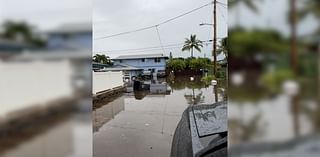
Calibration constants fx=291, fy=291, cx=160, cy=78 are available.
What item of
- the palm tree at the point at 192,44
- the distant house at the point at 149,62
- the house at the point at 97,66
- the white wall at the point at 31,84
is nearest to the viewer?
the white wall at the point at 31,84

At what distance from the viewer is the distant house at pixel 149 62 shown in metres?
2.28

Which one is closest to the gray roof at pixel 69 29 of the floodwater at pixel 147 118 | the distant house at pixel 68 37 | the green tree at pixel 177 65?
the distant house at pixel 68 37

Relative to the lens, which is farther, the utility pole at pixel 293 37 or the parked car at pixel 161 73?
the parked car at pixel 161 73

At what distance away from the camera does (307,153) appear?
56 centimetres

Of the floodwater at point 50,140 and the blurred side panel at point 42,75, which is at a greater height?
the blurred side panel at point 42,75

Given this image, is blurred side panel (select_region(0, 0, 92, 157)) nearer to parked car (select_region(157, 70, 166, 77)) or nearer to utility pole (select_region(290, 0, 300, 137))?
utility pole (select_region(290, 0, 300, 137))

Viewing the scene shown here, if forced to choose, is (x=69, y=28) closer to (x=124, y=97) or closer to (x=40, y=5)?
(x=40, y=5)

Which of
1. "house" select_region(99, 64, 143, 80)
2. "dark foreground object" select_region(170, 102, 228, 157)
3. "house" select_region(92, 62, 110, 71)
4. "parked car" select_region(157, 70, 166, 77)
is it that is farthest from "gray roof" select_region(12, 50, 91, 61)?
"parked car" select_region(157, 70, 166, 77)

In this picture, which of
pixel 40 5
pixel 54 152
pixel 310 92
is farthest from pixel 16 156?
pixel 310 92

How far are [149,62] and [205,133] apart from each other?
1.09 metres

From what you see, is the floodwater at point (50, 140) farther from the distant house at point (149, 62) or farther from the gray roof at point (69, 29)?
the distant house at point (149, 62)

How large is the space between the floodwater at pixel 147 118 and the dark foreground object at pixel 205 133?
443 millimetres

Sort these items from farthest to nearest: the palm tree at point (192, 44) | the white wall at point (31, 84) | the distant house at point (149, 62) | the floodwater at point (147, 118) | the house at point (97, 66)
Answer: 1. the floodwater at point (147, 118)
2. the distant house at point (149, 62)
3. the palm tree at point (192, 44)
4. the house at point (97, 66)
5. the white wall at point (31, 84)

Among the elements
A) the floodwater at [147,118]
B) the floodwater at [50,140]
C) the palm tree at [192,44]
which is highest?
the palm tree at [192,44]
